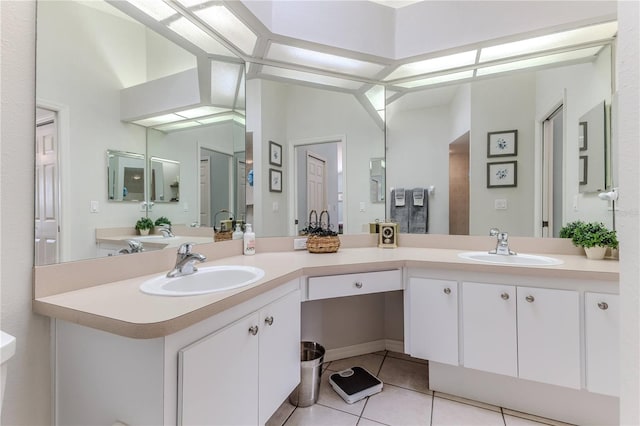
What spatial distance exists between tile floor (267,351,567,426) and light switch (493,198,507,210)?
123 centimetres

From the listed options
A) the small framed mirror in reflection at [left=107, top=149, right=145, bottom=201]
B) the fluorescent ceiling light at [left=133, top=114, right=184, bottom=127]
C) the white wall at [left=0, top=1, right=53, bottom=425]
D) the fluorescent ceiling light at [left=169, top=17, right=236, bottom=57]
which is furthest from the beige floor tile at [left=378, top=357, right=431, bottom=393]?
the fluorescent ceiling light at [left=169, top=17, right=236, bottom=57]

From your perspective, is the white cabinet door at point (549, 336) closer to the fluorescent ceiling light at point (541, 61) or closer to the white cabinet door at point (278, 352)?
the white cabinet door at point (278, 352)

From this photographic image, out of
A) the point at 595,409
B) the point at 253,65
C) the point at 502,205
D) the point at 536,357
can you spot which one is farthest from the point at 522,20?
the point at 595,409

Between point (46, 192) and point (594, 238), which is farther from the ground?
point (46, 192)

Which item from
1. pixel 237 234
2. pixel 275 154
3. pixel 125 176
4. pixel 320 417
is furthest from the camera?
pixel 275 154

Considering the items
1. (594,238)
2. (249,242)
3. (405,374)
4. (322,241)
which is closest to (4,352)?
(249,242)

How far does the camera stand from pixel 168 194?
1.40 m

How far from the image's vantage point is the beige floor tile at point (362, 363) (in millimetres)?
2010

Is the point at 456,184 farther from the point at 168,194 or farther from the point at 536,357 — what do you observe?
the point at 168,194

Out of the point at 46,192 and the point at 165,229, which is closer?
the point at 46,192

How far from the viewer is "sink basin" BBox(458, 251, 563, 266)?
1.62 meters

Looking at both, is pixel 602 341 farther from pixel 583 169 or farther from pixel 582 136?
pixel 582 136

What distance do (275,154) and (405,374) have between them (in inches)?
71.1

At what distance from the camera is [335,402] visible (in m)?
1.65
